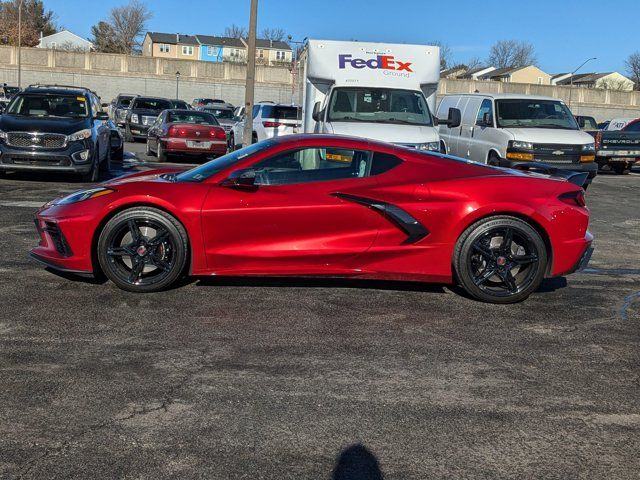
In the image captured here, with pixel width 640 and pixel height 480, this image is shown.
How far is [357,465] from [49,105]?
13.2 m

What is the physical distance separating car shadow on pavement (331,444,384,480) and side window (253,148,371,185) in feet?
10.8

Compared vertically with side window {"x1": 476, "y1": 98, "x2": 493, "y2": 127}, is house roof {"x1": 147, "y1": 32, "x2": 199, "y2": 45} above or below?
above

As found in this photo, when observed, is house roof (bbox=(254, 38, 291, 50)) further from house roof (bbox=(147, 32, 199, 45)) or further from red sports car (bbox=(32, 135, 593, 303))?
red sports car (bbox=(32, 135, 593, 303))

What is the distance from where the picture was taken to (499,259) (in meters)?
6.59

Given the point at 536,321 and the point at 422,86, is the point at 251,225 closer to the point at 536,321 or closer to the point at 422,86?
the point at 536,321

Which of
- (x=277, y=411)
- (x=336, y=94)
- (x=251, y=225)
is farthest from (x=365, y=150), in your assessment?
(x=336, y=94)

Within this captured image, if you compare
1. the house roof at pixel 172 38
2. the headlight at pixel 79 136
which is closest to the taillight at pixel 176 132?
the headlight at pixel 79 136

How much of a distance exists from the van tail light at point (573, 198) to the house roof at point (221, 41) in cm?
11782

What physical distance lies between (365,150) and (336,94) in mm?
7268

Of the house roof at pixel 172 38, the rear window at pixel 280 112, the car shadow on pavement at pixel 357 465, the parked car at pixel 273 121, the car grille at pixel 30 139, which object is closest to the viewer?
the car shadow on pavement at pixel 357 465

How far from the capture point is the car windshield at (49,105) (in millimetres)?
14867

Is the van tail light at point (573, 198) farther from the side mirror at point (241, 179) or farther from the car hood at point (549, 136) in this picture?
the car hood at point (549, 136)

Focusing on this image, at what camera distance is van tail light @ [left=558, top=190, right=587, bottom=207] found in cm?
670

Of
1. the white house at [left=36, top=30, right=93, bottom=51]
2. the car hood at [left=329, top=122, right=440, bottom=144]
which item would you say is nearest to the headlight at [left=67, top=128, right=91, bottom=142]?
the car hood at [left=329, top=122, right=440, bottom=144]
